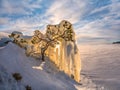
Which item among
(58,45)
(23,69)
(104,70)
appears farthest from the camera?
(104,70)

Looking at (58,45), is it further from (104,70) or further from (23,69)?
(104,70)

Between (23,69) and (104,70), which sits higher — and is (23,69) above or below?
above

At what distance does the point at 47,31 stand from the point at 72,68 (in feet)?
15.2

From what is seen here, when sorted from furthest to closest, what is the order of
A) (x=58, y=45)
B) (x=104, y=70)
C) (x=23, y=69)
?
(x=104, y=70), (x=58, y=45), (x=23, y=69)

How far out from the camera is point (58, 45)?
24.2 m

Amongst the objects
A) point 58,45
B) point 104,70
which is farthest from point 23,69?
point 104,70

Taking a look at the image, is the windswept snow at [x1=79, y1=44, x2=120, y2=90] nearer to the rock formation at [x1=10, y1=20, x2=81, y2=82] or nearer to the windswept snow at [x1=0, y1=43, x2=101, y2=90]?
the rock formation at [x1=10, y1=20, x2=81, y2=82]

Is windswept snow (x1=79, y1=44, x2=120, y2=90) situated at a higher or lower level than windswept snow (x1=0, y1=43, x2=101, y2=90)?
lower

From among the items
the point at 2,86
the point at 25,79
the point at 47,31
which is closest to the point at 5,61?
the point at 25,79

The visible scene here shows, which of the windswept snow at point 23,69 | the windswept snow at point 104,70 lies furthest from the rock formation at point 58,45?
the windswept snow at point 104,70

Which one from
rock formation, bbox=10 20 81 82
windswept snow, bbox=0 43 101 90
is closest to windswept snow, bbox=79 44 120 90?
rock formation, bbox=10 20 81 82

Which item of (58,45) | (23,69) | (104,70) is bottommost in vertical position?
(104,70)

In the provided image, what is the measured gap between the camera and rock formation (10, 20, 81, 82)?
22.8 meters

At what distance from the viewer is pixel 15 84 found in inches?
501
